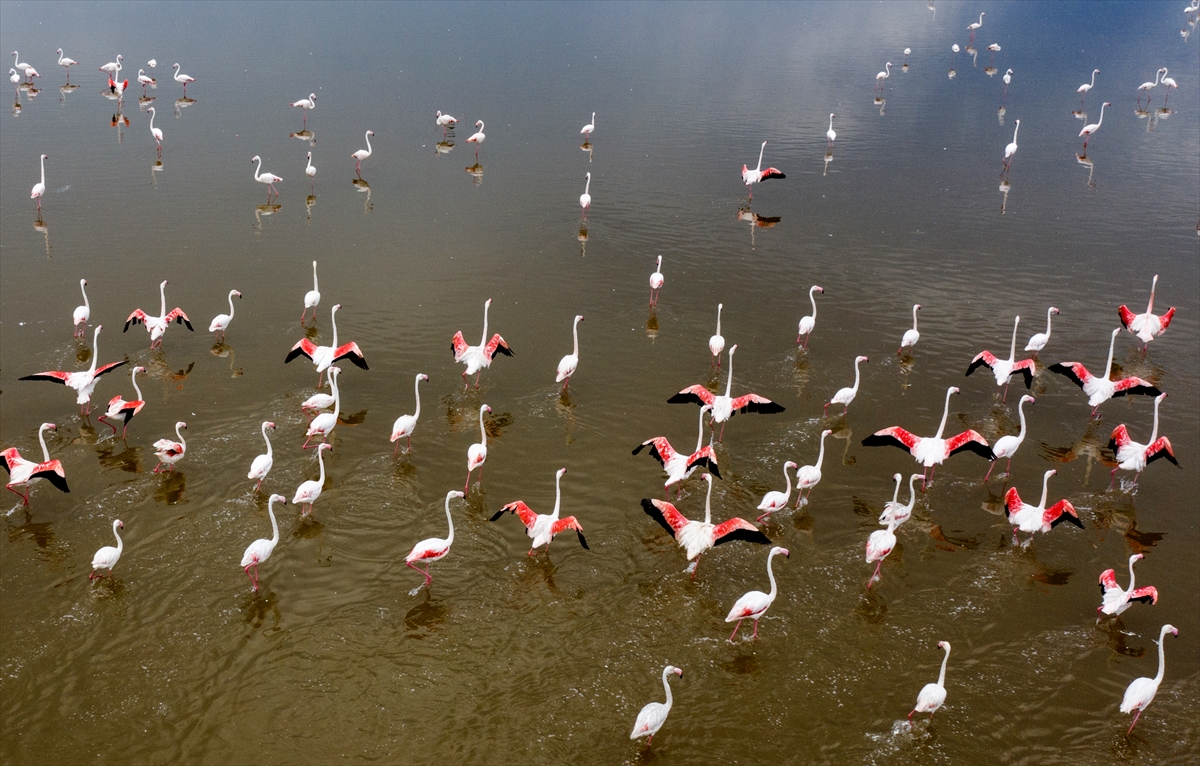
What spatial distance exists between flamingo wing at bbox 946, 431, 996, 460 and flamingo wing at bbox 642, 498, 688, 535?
391cm

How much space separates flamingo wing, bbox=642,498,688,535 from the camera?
31.4ft

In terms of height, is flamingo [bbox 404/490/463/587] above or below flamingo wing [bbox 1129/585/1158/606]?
above

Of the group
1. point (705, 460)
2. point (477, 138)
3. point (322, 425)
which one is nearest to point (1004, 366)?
point (705, 460)

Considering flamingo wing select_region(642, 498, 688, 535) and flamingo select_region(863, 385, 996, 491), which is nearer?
flamingo wing select_region(642, 498, 688, 535)

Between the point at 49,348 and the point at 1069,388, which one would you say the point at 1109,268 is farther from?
the point at 49,348

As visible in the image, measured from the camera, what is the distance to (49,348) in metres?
14.0

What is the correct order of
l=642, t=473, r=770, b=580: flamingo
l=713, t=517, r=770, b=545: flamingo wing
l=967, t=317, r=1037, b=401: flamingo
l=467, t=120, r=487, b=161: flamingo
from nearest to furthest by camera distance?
l=713, t=517, r=770, b=545: flamingo wing < l=642, t=473, r=770, b=580: flamingo < l=967, t=317, r=1037, b=401: flamingo < l=467, t=120, r=487, b=161: flamingo

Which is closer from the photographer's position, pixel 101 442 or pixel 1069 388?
pixel 101 442

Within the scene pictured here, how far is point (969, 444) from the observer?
36.5 ft

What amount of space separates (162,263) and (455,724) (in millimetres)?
12783

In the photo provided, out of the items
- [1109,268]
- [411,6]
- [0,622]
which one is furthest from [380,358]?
[411,6]

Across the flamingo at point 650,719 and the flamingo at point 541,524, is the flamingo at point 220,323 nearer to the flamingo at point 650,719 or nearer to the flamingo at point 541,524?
the flamingo at point 541,524

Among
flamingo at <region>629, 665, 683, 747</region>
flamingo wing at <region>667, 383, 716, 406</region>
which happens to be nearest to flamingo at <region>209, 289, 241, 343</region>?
flamingo wing at <region>667, 383, 716, 406</region>

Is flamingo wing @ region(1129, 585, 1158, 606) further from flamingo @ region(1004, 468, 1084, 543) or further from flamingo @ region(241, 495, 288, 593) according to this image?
flamingo @ region(241, 495, 288, 593)
